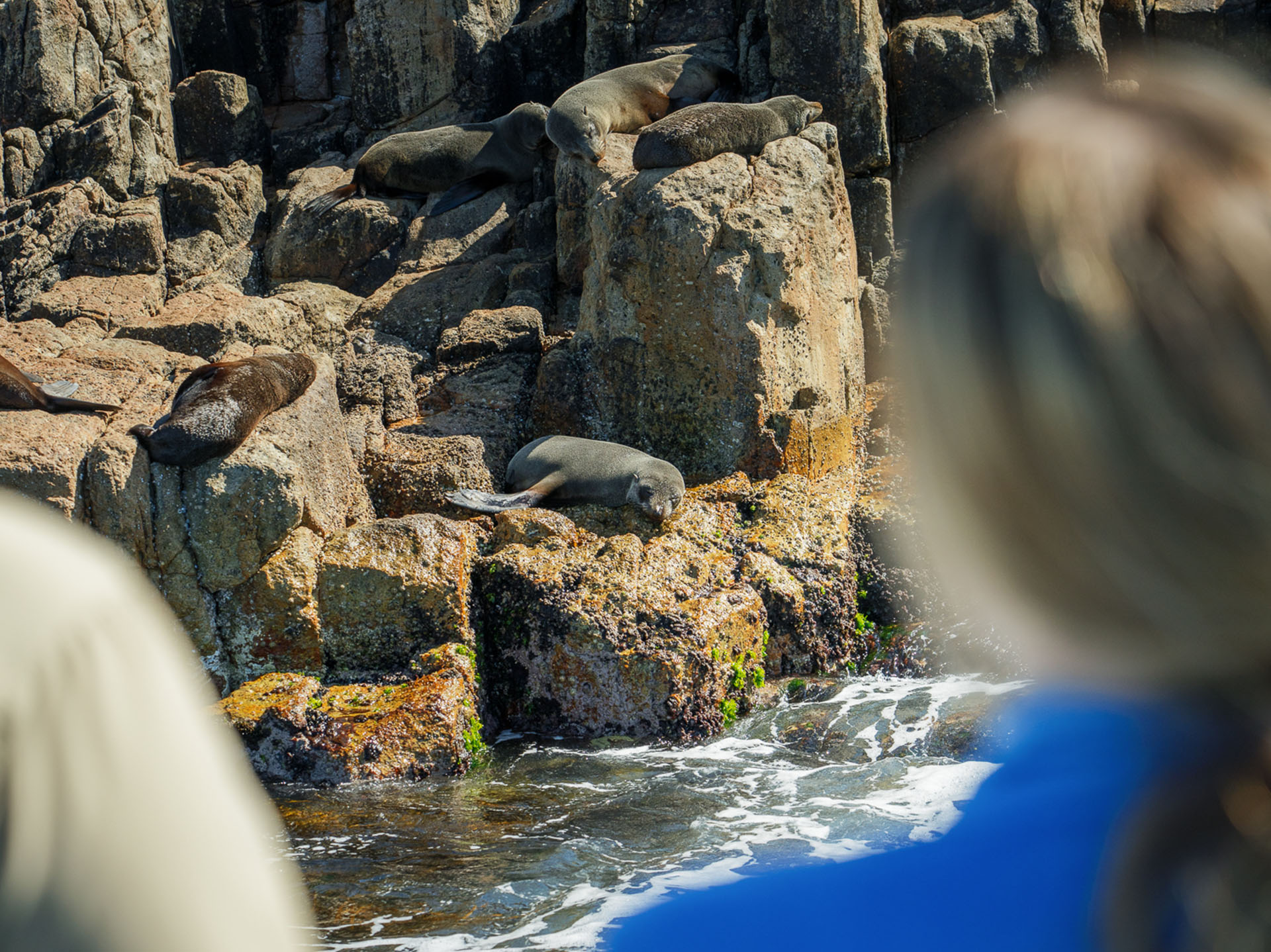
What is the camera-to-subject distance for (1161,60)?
0.89m

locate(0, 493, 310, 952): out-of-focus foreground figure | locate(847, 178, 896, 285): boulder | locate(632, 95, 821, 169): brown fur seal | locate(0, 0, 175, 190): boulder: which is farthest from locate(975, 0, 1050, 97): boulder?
locate(0, 493, 310, 952): out-of-focus foreground figure

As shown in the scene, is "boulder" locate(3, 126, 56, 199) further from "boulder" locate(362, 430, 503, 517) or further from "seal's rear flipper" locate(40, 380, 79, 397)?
"boulder" locate(362, 430, 503, 517)

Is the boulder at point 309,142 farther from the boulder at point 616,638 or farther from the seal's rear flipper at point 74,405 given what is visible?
the boulder at point 616,638

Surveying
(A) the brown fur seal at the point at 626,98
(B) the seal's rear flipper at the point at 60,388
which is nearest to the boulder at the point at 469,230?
(A) the brown fur seal at the point at 626,98

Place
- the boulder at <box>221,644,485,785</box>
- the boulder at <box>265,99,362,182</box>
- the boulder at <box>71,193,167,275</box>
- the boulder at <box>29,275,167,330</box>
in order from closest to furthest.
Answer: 1. the boulder at <box>221,644,485,785</box>
2. the boulder at <box>29,275,167,330</box>
3. the boulder at <box>71,193,167,275</box>
4. the boulder at <box>265,99,362,182</box>

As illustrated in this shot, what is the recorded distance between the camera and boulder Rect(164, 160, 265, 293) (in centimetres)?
1236

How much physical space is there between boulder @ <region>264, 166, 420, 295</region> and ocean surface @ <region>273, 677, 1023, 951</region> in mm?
7337

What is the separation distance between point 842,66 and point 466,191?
14.8 feet

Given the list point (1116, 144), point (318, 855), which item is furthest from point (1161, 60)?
point (318, 855)

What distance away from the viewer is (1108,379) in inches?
21.2

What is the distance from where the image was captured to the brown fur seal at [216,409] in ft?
21.6

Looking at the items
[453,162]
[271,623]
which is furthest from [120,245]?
[271,623]

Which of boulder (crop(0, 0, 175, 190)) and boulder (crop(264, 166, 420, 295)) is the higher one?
boulder (crop(0, 0, 175, 190))

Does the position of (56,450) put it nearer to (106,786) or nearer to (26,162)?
(106,786)
